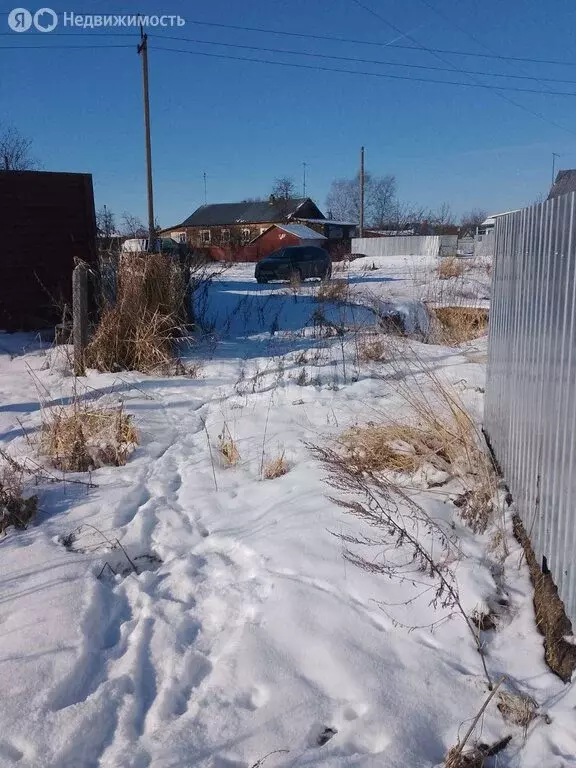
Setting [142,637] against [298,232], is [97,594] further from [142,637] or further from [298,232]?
[298,232]

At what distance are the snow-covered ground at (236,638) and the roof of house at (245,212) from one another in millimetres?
50403

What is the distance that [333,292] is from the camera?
40.7 ft

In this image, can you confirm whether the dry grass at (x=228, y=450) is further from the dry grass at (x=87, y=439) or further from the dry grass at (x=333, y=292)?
the dry grass at (x=333, y=292)

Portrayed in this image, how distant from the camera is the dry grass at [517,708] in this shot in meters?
1.98

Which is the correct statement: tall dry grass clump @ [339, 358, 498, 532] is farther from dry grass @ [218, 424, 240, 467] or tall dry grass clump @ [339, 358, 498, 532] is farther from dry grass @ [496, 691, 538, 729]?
dry grass @ [496, 691, 538, 729]

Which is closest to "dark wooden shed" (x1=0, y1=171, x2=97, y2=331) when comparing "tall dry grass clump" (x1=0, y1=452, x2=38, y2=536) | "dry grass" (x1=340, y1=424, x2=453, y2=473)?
"tall dry grass clump" (x1=0, y1=452, x2=38, y2=536)

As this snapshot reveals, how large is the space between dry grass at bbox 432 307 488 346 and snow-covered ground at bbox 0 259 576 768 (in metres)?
5.73

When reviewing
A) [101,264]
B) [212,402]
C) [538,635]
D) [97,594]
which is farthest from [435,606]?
[101,264]

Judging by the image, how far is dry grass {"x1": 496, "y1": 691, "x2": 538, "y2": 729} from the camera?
1983 mm

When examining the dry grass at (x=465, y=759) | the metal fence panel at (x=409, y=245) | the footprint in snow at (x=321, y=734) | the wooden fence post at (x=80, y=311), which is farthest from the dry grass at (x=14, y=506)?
the metal fence panel at (x=409, y=245)

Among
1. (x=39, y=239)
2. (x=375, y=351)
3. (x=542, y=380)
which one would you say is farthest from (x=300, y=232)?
(x=542, y=380)

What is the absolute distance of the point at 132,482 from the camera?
157 inches

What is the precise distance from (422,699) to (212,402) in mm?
4220

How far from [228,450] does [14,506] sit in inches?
56.2
